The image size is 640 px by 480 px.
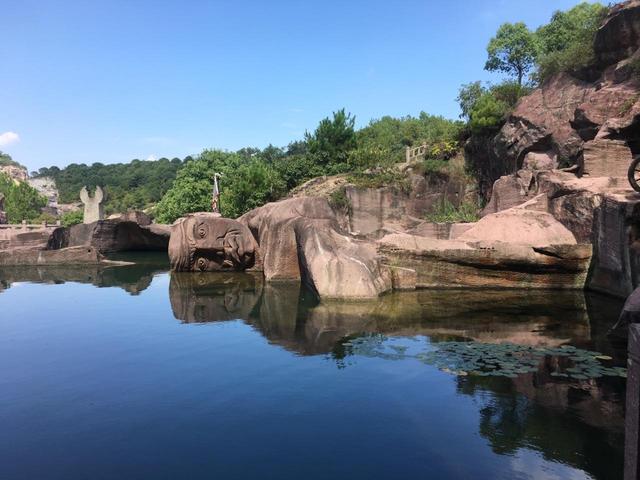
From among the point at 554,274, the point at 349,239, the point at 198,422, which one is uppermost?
the point at 349,239

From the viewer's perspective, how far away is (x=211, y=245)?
17500 mm

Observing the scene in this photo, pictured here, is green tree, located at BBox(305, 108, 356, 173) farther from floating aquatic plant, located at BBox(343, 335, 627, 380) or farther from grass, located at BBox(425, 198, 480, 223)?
floating aquatic plant, located at BBox(343, 335, 627, 380)

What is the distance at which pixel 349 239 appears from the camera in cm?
1332

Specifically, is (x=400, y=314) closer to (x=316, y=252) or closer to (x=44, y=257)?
(x=316, y=252)

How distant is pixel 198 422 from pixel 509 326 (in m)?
6.21

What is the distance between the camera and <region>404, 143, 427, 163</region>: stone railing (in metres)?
30.2

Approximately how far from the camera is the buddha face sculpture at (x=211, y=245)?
1739cm

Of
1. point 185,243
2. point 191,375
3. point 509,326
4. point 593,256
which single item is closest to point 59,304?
point 185,243

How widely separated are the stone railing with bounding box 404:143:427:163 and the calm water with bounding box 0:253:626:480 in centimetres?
1982

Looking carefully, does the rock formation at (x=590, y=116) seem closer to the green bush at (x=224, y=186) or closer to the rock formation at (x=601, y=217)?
the rock formation at (x=601, y=217)

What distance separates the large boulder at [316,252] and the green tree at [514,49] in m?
30.1

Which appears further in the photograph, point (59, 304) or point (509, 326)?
point (59, 304)

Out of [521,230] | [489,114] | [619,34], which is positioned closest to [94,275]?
[521,230]

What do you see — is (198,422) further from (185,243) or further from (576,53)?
(576,53)
